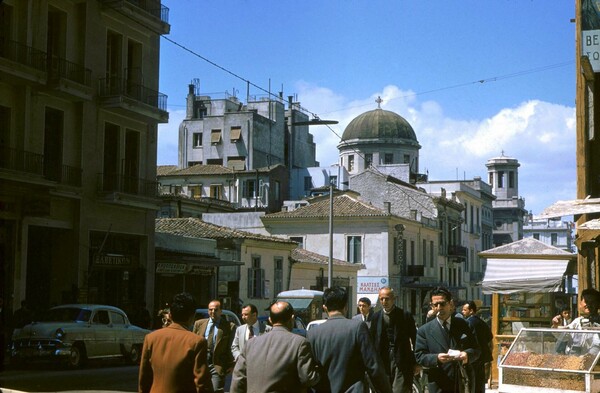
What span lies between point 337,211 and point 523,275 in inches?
1736

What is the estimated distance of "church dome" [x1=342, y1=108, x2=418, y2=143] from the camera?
297 feet

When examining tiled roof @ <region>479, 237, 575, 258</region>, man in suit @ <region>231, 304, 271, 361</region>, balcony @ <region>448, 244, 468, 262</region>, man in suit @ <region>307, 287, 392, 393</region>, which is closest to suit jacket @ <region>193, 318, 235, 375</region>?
man in suit @ <region>231, 304, 271, 361</region>

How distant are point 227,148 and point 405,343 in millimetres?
64091

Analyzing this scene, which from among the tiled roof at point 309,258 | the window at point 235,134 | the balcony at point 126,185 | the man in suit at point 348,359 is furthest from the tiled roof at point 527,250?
the window at point 235,134

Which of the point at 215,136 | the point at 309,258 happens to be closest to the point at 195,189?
the point at 215,136

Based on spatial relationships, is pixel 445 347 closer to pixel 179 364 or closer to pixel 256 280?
pixel 179 364

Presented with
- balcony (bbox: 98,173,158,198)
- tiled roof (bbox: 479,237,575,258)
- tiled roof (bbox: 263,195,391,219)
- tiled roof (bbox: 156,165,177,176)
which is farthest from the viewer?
tiled roof (bbox: 156,165,177,176)

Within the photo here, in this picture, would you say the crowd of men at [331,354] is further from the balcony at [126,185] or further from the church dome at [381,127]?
the church dome at [381,127]

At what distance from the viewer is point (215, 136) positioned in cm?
7525

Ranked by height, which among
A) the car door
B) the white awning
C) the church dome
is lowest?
the car door

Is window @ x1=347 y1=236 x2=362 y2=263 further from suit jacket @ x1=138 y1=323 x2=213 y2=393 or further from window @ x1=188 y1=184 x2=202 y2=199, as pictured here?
suit jacket @ x1=138 y1=323 x2=213 y2=393

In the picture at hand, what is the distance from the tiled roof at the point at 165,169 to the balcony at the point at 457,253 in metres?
23.7

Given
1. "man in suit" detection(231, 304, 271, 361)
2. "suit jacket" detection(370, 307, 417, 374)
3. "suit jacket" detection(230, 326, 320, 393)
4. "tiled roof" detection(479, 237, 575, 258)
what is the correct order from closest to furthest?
"suit jacket" detection(230, 326, 320, 393)
"suit jacket" detection(370, 307, 417, 374)
"man in suit" detection(231, 304, 271, 361)
"tiled roof" detection(479, 237, 575, 258)

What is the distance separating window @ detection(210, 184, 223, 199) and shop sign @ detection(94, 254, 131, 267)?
→ 35.2 meters
